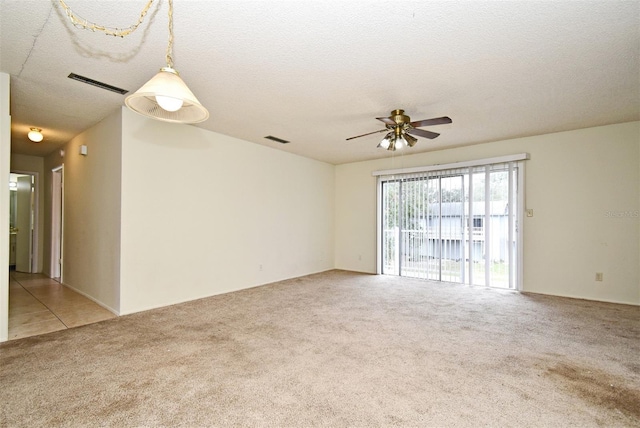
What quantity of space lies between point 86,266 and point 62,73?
280 cm

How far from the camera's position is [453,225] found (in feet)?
18.7

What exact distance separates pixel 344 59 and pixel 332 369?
256 cm

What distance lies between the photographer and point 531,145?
5.00 metres

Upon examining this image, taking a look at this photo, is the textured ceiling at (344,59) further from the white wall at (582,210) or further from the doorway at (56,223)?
the doorway at (56,223)

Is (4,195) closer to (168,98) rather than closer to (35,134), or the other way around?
(35,134)

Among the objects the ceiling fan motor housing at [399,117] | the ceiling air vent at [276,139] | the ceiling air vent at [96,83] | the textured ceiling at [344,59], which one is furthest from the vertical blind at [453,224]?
the ceiling air vent at [96,83]

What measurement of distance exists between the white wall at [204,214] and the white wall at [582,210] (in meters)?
3.77

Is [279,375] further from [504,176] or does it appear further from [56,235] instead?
[56,235]

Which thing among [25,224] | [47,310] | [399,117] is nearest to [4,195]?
[47,310]

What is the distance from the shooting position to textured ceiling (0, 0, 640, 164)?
2027 millimetres

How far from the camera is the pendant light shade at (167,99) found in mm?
1527

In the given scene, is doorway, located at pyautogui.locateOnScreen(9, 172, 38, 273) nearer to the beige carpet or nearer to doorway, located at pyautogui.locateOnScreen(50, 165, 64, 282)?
doorway, located at pyautogui.locateOnScreen(50, 165, 64, 282)

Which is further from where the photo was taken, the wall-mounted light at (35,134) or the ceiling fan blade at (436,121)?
the wall-mounted light at (35,134)

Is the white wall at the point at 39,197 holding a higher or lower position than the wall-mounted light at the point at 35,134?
lower
